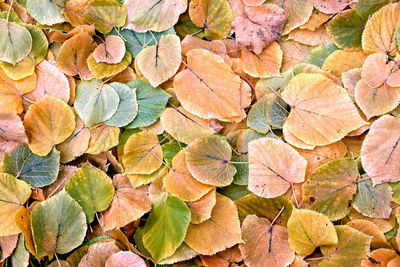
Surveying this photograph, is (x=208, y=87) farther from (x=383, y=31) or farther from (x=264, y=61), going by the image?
(x=383, y=31)

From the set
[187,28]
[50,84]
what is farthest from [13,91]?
[187,28]

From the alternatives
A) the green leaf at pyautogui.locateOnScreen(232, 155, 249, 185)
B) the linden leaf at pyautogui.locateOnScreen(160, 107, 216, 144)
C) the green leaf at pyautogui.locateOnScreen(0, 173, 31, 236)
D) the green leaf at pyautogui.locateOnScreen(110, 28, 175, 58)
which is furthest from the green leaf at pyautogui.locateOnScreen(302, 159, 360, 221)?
the green leaf at pyautogui.locateOnScreen(0, 173, 31, 236)

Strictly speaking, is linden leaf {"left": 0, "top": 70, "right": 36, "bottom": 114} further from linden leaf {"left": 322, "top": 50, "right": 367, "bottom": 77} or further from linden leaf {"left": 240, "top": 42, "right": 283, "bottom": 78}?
linden leaf {"left": 322, "top": 50, "right": 367, "bottom": 77}

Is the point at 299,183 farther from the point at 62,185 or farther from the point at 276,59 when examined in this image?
the point at 62,185

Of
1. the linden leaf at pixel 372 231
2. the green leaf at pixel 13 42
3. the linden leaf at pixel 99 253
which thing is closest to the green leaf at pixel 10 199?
the linden leaf at pixel 99 253

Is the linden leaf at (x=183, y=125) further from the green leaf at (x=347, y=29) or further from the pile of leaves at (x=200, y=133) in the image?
the green leaf at (x=347, y=29)

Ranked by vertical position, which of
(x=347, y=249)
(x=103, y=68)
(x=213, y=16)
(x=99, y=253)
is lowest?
(x=99, y=253)
